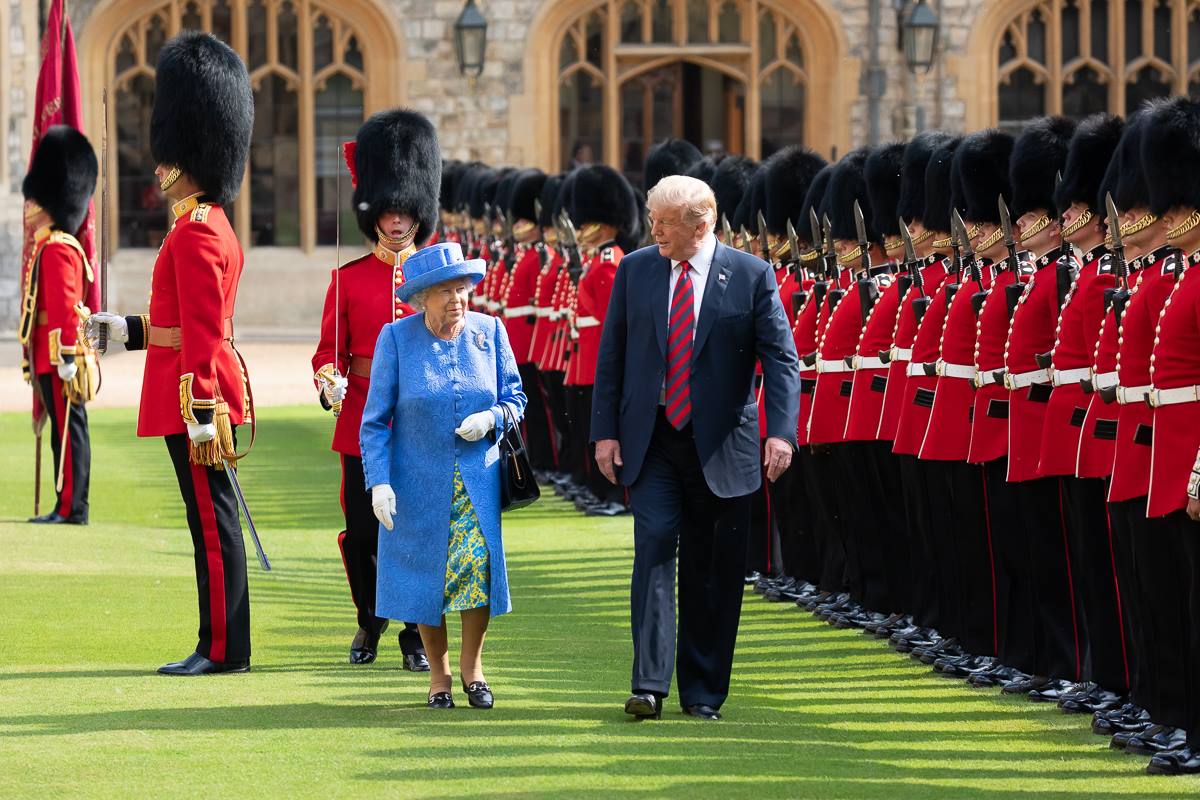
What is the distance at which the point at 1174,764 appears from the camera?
5.14m

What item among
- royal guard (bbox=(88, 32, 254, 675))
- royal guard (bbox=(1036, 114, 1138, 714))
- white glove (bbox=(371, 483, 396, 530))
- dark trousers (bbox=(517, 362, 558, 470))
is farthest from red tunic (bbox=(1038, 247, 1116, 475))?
dark trousers (bbox=(517, 362, 558, 470))

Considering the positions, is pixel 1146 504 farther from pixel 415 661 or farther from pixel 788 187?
pixel 788 187

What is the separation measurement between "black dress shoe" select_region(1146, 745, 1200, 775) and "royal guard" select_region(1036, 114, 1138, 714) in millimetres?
612

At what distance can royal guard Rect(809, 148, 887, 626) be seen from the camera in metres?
7.57

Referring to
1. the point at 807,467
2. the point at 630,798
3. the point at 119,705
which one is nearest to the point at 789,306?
the point at 807,467

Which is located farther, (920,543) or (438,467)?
(920,543)

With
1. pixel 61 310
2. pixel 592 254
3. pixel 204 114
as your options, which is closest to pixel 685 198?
pixel 204 114

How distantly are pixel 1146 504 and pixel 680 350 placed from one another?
119cm

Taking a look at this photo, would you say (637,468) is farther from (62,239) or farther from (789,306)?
(62,239)

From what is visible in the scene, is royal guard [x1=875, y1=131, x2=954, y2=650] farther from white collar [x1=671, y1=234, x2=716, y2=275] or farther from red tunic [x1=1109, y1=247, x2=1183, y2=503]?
red tunic [x1=1109, y1=247, x2=1183, y2=503]

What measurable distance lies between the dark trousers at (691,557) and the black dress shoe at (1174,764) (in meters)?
1.11

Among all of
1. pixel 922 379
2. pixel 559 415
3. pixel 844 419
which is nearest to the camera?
pixel 922 379

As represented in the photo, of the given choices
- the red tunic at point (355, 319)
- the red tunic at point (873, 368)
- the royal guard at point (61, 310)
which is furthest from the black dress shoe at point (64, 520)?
the red tunic at point (873, 368)

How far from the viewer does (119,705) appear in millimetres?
5973
